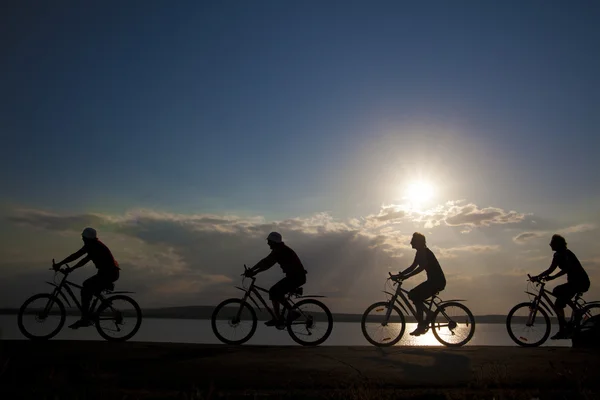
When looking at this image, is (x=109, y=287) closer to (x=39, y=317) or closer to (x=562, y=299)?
(x=39, y=317)

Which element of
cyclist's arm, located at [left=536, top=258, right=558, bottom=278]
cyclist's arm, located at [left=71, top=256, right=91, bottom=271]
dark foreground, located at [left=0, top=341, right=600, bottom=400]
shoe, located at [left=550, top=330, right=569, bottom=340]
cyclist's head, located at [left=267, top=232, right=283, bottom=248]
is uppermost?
cyclist's head, located at [left=267, top=232, right=283, bottom=248]

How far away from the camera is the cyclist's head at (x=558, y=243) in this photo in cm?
1301

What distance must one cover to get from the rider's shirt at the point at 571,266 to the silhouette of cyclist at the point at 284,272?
655 cm

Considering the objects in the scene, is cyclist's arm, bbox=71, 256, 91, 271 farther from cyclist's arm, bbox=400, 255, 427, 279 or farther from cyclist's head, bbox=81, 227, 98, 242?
cyclist's arm, bbox=400, 255, 427, 279

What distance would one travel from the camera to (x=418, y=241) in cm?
1297

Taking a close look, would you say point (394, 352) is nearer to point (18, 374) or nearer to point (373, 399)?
point (373, 399)

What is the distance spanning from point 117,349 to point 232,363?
2.59 meters

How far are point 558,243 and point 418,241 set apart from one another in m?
3.58

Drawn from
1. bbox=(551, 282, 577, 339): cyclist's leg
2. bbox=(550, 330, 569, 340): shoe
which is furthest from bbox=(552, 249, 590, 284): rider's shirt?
bbox=(550, 330, 569, 340): shoe

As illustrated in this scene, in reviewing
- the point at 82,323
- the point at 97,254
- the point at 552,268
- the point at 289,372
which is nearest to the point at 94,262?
the point at 97,254

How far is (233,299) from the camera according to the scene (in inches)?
485

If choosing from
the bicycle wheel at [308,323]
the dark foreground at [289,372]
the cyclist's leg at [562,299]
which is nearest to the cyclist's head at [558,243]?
the cyclist's leg at [562,299]

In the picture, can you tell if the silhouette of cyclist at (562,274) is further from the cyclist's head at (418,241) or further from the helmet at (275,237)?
the helmet at (275,237)

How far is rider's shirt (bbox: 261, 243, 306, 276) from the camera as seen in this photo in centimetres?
1238
